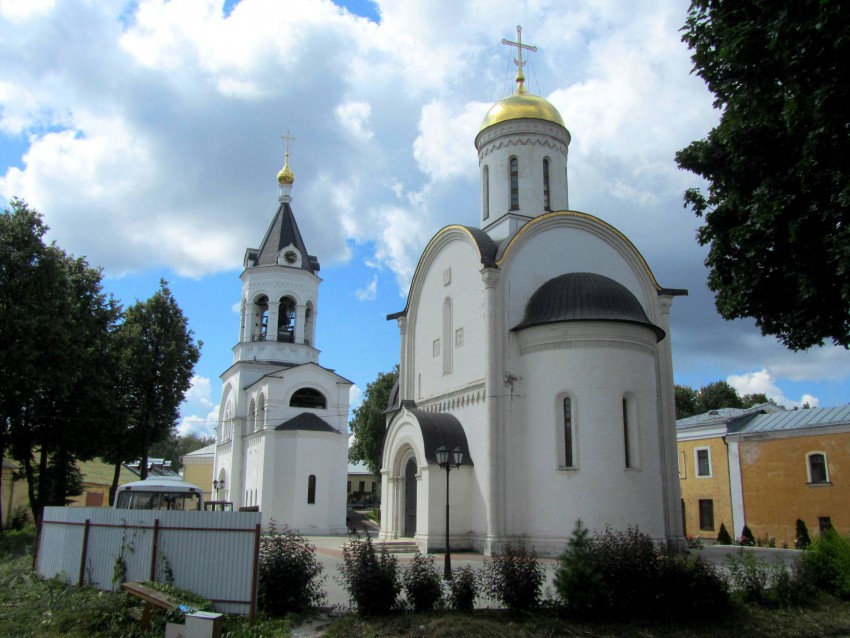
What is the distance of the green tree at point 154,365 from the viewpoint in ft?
103

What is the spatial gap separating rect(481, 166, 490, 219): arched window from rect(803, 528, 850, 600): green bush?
15.8 meters

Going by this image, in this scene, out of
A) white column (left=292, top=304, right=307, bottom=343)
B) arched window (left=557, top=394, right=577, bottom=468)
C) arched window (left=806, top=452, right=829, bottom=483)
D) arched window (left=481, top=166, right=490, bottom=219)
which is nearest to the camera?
arched window (left=557, top=394, right=577, bottom=468)

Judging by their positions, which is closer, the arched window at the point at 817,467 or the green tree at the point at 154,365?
the arched window at the point at 817,467

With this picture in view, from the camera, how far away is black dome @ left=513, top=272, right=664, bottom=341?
65.5 feet

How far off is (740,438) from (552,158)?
44.6 feet

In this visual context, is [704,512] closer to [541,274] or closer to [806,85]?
[541,274]

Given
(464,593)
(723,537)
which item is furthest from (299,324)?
(464,593)

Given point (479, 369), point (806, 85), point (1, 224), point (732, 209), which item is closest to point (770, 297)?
point (732, 209)

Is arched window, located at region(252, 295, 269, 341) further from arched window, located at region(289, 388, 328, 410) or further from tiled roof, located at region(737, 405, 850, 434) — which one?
tiled roof, located at region(737, 405, 850, 434)

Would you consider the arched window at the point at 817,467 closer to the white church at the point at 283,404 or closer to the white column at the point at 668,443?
the white column at the point at 668,443

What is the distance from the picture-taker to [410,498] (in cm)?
2317

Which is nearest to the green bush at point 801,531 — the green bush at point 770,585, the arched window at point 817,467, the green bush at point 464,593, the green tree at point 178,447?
the arched window at point 817,467

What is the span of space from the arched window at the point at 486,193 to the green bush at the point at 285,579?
16.9m

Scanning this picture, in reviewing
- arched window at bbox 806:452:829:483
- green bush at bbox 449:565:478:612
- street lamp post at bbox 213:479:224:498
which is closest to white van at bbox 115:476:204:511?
green bush at bbox 449:565:478:612
